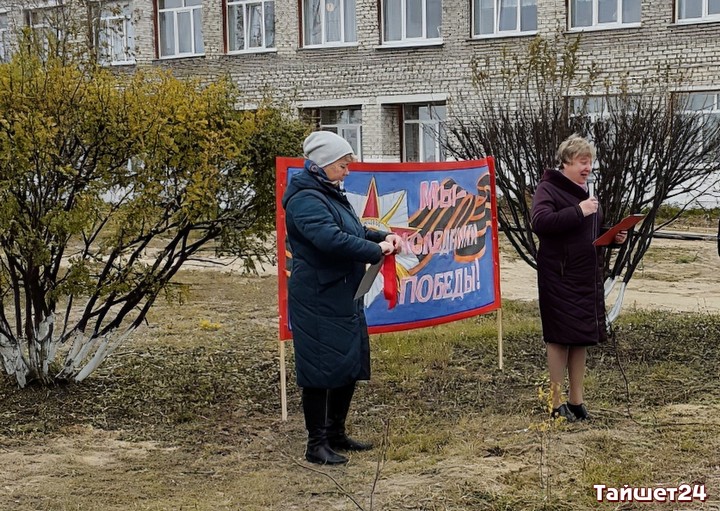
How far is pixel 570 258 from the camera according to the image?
514 cm

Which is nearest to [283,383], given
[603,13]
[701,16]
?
[701,16]

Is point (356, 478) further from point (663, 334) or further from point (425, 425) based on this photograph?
point (663, 334)

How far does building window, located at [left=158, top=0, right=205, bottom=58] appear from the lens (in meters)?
26.4

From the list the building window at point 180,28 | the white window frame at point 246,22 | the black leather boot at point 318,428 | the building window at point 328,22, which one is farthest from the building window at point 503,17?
the black leather boot at point 318,428

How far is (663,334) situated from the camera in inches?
309

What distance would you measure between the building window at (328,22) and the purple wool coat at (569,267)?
1983 centimetres

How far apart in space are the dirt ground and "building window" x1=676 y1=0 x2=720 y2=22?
15847 mm

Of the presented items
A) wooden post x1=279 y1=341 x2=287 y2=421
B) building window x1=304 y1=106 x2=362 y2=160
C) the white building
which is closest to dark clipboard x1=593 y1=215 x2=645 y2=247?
wooden post x1=279 y1=341 x2=287 y2=421

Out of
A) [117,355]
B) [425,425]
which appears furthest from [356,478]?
[117,355]

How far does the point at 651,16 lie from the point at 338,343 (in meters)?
18.0

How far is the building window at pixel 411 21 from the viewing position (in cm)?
2347

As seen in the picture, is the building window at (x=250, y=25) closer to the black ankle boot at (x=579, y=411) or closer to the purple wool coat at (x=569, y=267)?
the purple wool coat at (x=569, y=267)

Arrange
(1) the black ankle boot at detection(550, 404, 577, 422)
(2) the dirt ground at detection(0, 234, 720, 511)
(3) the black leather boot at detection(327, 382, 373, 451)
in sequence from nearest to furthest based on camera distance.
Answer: (2) the dirt ground at detection(0, 234, 720, 511)
(3) the black leather boot at detection(327, 382, 373, 451)
(1) the black ankle boot at detection(550, 404, 577, 422)

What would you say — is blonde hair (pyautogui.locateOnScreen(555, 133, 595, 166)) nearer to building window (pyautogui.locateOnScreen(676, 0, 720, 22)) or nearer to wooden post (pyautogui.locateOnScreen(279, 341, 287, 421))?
wooden post (pyautogui.locateOnScreen(279, 341, 287, 421))
